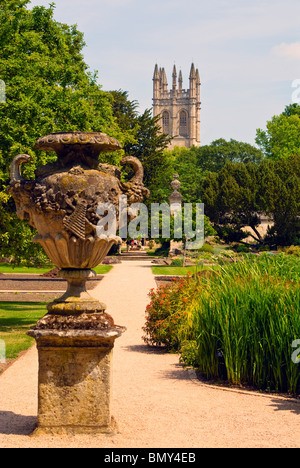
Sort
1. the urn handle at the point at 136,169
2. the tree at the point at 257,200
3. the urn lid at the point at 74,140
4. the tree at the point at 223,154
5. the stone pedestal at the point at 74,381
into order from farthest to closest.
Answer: the tree at the point at 223,154
the tree at the point at 257,200
the urn handle at the point at 136,169
the urn lid at the point at 74,140
the stone pedestal at the point at 74,381

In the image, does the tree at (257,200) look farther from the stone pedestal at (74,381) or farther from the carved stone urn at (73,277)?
the stone pedestal at (74,381)

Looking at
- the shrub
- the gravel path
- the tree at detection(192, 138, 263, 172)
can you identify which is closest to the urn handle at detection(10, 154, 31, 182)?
the gravel path

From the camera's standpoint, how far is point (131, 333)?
13570mm

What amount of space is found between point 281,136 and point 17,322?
55200 millimetres

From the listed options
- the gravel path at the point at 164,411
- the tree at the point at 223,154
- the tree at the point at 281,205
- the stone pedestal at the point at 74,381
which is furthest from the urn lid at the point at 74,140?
the tree at the point at 223,154

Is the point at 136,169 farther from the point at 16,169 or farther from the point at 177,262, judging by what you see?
the point at 177,262

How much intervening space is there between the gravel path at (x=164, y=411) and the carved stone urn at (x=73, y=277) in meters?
0.32

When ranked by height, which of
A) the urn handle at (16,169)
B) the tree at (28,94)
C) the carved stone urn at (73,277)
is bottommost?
the carved stone urn at (73,277)

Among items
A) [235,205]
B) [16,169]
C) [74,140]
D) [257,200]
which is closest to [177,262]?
[235,205]

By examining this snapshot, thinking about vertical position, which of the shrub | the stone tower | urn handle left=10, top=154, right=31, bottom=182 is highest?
the stone tower

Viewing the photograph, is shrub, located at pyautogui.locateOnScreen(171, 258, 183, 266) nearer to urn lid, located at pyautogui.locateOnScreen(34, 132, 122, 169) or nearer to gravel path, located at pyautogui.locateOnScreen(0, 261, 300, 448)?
gravel path, located at pyautogui.locateOnScreen(0, 261, 300, 448)

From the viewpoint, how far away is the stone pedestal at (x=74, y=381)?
6.39 m

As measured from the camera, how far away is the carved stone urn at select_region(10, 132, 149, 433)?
6.41 m
